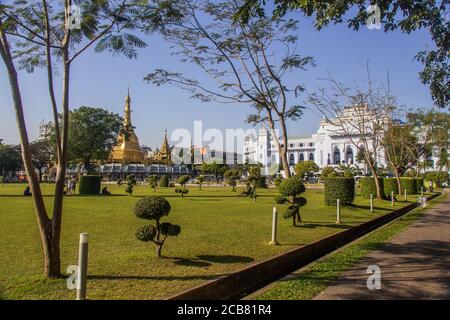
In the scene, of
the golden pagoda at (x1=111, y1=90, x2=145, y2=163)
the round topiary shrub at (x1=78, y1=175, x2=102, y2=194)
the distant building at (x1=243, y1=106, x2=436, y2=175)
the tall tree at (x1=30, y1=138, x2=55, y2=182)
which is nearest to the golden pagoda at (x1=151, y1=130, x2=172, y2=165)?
the golden pagoda at (x1=111, y1=90, x2=145, y2=163)

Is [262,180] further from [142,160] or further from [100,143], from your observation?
[142,160]

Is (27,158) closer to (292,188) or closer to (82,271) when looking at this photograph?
(82,271)

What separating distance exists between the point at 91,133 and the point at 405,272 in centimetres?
4620

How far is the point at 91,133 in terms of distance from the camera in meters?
48.2

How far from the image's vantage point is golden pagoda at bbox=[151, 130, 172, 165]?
8394 cm

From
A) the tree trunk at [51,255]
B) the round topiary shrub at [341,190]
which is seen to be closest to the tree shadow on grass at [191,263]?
the tree trunk at [51,255]

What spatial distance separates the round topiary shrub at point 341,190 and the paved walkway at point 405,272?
7545 mm

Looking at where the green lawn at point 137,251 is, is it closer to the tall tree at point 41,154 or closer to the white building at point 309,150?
the tall tree at point 41,154

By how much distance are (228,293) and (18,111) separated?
3.95 meters

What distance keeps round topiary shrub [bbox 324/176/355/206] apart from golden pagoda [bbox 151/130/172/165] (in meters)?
66.3

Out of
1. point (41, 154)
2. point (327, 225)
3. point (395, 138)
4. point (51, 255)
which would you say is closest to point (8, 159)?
point (41, 154)

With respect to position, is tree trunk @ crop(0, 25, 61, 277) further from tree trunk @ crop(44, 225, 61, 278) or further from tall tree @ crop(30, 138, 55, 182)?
tall tree @ crop(30, 138, 55, 182)

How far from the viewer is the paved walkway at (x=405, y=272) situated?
5520 millimetres
